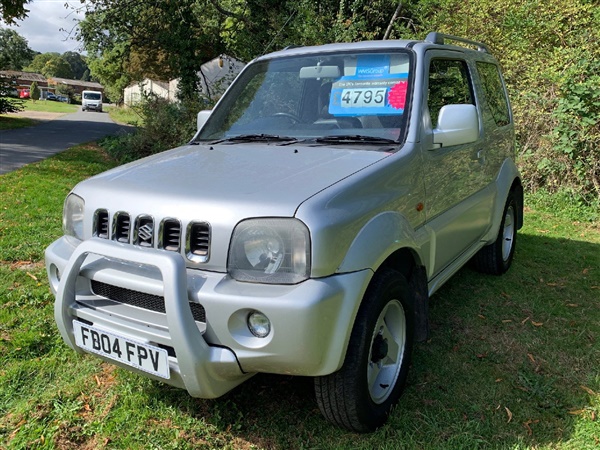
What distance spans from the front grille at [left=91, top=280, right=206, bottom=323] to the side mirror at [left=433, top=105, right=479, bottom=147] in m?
1.69

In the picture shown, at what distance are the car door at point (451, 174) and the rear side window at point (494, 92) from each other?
351 mm

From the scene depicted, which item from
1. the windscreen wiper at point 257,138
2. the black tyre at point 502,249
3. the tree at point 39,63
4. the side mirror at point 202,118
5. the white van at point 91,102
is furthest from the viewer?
the tree at point 39,63

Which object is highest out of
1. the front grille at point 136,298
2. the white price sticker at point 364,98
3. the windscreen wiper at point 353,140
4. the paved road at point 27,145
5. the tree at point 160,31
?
the tree at point 160,31

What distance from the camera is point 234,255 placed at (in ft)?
6.55

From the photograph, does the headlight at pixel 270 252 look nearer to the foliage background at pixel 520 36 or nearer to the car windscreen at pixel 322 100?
the car windscreen at pixel 322 100

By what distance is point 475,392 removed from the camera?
2.82 metres

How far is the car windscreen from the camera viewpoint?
9.53 ft

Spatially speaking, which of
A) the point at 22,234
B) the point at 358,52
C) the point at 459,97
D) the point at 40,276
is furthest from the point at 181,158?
the point at 22,234

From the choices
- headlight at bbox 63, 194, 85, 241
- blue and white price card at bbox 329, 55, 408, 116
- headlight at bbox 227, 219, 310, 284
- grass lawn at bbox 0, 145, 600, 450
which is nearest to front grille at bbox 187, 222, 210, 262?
headlight at bbox 227, 219, 310, 284

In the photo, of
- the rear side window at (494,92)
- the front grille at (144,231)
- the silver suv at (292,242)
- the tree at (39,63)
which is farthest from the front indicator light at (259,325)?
the tree at (39,63)

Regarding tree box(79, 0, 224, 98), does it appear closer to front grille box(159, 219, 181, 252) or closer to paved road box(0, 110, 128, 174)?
paved road box(0, 110, 128, 174)

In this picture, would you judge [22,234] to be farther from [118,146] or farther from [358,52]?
[118,146]

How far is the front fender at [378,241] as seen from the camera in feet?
6.81

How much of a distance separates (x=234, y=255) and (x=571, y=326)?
2920mm
